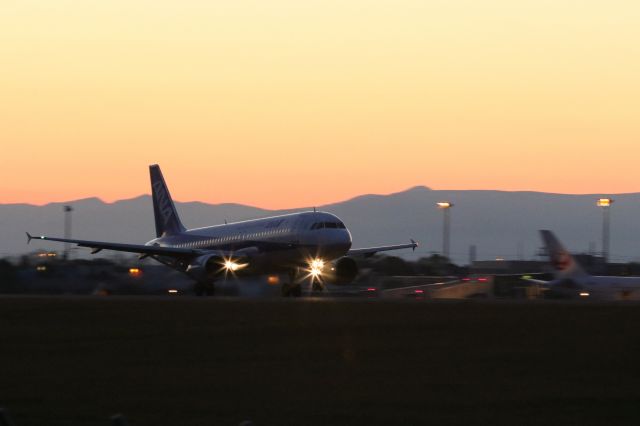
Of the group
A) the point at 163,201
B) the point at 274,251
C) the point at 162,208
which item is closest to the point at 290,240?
the point at 274,251

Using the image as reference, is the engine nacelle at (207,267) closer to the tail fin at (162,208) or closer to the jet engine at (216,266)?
the jet engine at (216,266)

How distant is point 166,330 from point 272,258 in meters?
23.3

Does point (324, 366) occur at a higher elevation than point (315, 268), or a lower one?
lower

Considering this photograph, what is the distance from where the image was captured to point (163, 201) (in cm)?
7012

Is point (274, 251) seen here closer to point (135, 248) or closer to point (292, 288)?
point (292, 288)

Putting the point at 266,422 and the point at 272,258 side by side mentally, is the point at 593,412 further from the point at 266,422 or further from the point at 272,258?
the point at 272,258

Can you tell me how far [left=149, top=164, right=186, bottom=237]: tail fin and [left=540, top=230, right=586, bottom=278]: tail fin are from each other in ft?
67.4

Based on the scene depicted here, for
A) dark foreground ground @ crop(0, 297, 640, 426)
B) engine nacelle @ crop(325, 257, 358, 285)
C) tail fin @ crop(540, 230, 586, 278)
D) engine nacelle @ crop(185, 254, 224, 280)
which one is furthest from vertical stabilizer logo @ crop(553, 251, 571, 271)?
dark foreground ground @ crop(0, 297, 640, 426)

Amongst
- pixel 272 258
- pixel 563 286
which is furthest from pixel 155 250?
pixel 563 286

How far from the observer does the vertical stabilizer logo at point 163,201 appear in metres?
68.4

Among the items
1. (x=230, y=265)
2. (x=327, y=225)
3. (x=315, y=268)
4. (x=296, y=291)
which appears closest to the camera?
(x=296, y=291)

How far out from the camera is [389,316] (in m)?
32.5

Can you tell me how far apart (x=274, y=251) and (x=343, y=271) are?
3.72 meters

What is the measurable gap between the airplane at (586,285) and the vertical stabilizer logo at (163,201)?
23.6 m
